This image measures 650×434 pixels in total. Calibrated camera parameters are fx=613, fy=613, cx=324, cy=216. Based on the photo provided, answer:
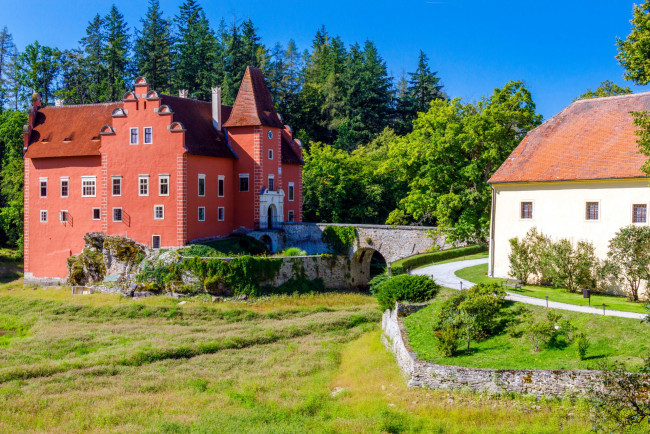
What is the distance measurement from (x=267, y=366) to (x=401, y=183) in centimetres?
3614

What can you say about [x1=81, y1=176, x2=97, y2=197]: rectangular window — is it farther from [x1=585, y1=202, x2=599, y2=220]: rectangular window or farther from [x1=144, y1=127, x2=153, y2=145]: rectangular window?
[x1=585, y1=202, x2=599, y2=220]: rectangular window

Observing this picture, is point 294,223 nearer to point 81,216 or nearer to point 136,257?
point 136,257

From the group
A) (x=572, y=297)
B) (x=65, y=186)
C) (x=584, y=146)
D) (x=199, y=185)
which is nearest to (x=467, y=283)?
(x=572, y=297)

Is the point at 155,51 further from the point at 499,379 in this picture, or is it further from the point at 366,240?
the point at 499,379

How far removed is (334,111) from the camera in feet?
231

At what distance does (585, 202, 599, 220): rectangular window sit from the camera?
26.7m

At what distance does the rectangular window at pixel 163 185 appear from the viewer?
40844mm

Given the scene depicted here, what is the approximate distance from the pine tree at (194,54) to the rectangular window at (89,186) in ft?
78.6

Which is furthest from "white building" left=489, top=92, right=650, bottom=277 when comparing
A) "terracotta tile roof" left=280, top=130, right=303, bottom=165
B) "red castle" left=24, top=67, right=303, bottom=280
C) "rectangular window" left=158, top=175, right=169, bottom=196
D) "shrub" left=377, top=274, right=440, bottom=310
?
"rectangular window" left=158, top=175, right=169, bottom=196

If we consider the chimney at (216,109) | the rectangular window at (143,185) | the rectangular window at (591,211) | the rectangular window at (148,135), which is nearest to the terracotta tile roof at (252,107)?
the chimney at (216,109)

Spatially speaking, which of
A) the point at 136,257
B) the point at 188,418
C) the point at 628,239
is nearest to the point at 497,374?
the point at 188,418

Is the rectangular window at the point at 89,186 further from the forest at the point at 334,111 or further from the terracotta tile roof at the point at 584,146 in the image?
the terracotta tile roof at the point at 584,146

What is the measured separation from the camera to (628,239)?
24.4m

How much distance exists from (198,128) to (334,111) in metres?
29.5
